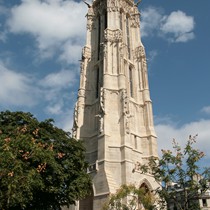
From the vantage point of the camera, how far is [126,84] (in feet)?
110

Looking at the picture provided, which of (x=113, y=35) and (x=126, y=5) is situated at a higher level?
(x=126, y=5)

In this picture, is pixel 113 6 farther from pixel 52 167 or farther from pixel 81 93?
pixel 52 167

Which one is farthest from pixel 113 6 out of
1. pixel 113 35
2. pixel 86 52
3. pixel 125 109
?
pixel 125 109

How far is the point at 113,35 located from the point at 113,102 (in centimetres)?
955

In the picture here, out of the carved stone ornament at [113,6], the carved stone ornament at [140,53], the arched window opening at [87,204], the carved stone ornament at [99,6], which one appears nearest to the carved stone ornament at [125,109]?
the arched window opening at [87,204]

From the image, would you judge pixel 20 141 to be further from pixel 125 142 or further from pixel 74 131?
pixel 74 131

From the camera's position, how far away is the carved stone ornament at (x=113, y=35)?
35.2m

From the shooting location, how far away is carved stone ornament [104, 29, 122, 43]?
35.2m

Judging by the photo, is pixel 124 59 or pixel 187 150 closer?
pixel 187 150

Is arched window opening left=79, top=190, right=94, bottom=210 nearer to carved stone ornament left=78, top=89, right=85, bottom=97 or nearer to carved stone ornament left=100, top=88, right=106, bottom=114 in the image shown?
carved stone ornament left=100, top=88, right=106, bottom=114

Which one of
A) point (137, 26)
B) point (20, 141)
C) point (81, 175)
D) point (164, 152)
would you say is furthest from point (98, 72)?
point (20, 141)

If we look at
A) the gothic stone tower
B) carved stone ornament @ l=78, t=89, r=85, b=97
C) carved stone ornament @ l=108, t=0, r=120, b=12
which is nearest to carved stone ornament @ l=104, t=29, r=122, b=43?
the gothic stone tower

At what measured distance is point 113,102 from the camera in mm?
31219

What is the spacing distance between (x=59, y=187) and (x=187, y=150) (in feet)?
32.0
